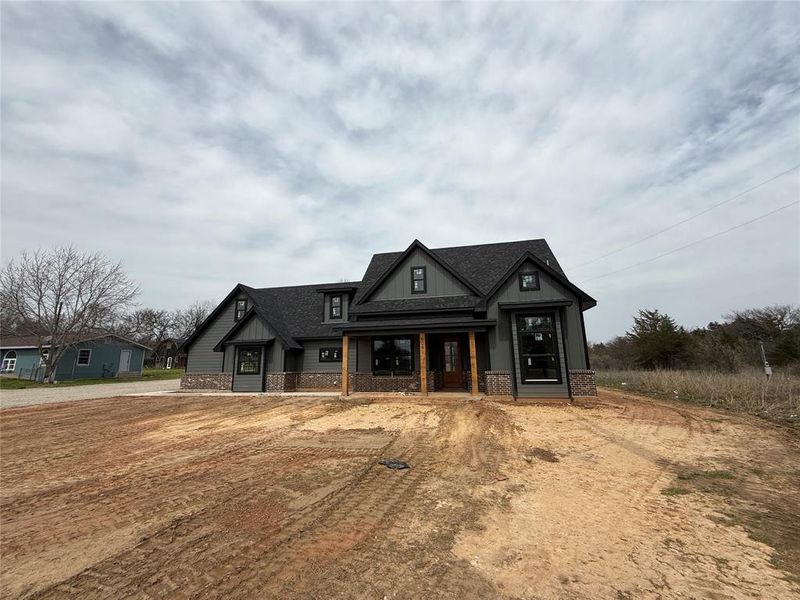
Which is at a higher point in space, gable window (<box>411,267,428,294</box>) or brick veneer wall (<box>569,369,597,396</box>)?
gable window (<box>411,267,428,294</box>)

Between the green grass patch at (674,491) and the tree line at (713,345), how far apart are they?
20.2 meters

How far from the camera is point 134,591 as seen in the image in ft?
9.50

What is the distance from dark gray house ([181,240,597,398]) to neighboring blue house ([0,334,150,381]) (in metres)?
19.6

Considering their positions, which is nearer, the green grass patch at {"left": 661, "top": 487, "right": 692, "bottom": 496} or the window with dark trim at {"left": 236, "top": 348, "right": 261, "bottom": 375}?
the green grass patch at {"left": 661, "top": 487, "right": 692, "bottom": 496}

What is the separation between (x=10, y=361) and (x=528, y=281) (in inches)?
1835

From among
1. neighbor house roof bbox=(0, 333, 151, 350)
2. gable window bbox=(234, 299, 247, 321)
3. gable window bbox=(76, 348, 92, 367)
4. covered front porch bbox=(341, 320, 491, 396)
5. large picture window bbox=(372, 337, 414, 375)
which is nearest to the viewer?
covered front porch bbox=(341, 320, 491, 396)

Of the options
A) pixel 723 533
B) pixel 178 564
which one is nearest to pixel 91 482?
pixel 178 564

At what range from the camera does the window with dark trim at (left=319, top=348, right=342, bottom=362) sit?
18.6 metres

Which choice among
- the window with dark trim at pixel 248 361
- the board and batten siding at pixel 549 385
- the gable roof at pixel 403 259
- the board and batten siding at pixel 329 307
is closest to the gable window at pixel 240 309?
the window with dark trim at pixel 248 361

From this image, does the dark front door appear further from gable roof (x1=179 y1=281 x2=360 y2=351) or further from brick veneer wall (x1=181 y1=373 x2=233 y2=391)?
brick veneer wall (x1=181 y1=373 x2=233 y2=391)

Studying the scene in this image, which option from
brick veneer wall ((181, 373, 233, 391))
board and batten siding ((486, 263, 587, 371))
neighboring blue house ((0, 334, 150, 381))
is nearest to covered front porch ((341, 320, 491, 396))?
board and batten siding ((486, 263, 587, 371))

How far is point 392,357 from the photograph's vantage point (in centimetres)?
1664

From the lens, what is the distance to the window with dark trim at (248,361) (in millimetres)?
18438

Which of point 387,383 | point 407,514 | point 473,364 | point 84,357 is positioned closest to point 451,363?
point 473,364
